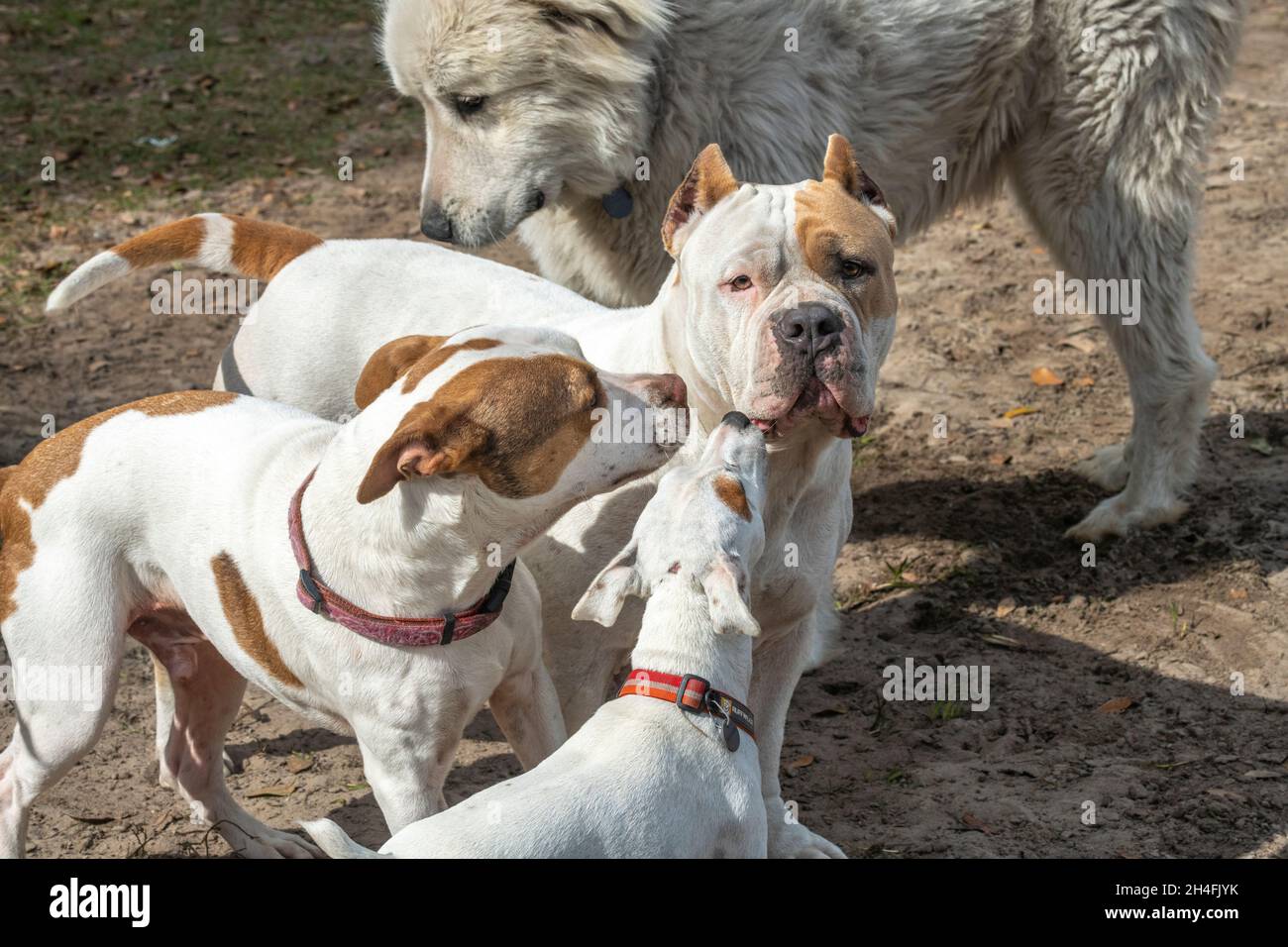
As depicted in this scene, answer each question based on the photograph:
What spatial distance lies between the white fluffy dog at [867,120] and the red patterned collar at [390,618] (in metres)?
2.04

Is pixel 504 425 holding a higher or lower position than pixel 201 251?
lower

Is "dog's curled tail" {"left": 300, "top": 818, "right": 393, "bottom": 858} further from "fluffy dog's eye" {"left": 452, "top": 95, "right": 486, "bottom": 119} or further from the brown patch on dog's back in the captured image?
"fluffy dog's eye" {"left": 452, "top": 95, "right": 486, "bottom": 119}

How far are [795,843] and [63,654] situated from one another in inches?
75.2

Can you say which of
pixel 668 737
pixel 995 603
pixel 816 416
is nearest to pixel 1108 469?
pixel 995 603

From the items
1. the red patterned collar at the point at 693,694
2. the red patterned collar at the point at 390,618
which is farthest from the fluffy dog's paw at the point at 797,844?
the red patterned collar at the point at 390,618

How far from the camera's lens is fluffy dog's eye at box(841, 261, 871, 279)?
353 cm

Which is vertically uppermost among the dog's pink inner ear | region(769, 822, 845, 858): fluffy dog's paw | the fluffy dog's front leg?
the dog's pink inner ear

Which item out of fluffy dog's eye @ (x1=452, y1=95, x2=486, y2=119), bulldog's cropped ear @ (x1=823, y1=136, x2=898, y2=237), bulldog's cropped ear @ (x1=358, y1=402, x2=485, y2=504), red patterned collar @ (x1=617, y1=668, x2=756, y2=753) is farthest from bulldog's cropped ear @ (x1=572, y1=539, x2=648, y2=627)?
fluffy dog's eye @ (x1=452, y1=95, x2=486, y2=119)

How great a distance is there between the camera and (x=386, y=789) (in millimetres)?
3438

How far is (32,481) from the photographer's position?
145 inches

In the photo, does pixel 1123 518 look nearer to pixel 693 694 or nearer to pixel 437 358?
pixel 693 694

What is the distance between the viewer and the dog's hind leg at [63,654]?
3.56 metres

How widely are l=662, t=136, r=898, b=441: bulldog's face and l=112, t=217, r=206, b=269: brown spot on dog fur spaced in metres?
1.60
